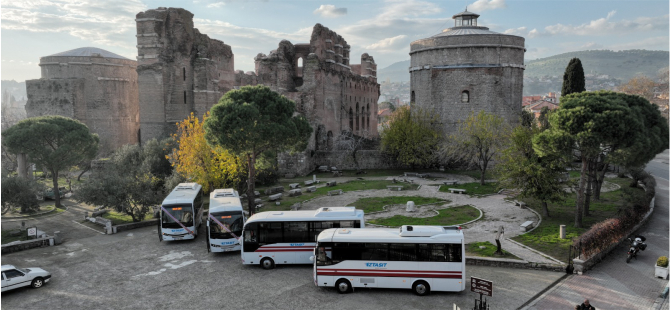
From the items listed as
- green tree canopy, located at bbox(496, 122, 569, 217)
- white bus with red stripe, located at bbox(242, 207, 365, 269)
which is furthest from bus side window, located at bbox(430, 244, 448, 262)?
green tree canopy, located at bbox(496, 122, 569, 217)

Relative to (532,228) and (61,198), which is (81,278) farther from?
(61,198)

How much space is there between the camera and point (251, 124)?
25984 millimetres

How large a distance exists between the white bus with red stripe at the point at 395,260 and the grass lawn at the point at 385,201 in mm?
12249

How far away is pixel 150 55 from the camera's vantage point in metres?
44.6

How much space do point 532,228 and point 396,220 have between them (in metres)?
7.15

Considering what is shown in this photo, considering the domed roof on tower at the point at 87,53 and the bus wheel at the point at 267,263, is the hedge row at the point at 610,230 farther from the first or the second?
the domed roof on tower at the point at 87,53

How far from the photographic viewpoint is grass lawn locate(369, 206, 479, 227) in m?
23.9

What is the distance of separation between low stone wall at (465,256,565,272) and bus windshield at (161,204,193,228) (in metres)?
13.5

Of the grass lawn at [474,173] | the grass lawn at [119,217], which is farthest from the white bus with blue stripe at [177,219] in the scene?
the grass lawn at [474,173]

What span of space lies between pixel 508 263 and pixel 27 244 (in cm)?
2290

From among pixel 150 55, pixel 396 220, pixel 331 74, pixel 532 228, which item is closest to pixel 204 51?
pixel 150 55

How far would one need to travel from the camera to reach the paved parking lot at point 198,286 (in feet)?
48.6

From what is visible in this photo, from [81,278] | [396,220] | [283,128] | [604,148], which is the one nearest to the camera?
[81,278]

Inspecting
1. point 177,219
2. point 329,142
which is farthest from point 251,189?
point 329,142
